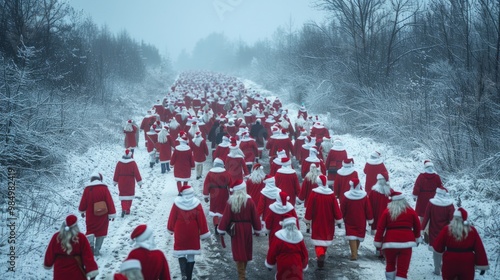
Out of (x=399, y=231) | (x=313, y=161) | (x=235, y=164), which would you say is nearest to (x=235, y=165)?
(x=235, y=164)

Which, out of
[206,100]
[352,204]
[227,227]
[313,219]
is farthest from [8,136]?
[206,100]

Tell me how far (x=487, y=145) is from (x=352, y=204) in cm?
609

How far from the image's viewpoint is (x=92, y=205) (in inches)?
267

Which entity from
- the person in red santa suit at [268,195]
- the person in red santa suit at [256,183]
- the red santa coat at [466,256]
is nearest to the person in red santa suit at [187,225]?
the person in red santa suit at [268,195]

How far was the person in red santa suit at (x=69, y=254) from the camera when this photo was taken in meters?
4.57

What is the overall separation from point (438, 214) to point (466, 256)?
1322mm

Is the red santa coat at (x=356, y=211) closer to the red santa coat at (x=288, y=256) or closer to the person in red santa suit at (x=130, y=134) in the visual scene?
the red santa coat at (x=288, y=256)

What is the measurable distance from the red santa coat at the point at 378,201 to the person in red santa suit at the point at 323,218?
0.91 metres

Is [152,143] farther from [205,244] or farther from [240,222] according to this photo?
[240,222]

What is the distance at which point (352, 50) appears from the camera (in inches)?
888

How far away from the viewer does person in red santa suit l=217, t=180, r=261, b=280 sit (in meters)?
5.88

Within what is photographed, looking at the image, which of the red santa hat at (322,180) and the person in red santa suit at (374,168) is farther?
the person in red santa suit at (374,168)

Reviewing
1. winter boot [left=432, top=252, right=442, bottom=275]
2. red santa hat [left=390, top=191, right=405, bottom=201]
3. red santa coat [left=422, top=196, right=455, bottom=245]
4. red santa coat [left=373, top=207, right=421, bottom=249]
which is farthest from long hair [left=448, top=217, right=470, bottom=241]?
winter boot [left=432, top=252, right=442, bottom=275]

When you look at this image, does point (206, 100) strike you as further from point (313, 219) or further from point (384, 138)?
point (313, 219)
